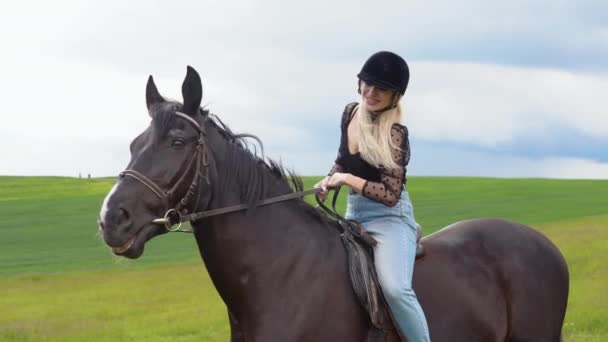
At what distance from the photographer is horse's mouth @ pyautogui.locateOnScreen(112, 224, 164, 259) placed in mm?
4359

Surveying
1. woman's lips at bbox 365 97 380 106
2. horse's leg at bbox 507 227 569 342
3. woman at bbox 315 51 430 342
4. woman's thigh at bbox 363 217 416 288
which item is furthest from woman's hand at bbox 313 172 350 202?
horse's leg at bbox 507 227 569 342

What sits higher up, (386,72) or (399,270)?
(386,72)

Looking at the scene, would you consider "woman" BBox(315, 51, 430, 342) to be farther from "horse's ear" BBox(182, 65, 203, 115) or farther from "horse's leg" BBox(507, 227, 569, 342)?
"horse's leg" BBox(507, 227, 569, 342)

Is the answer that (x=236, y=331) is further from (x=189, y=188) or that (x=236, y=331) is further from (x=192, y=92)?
(x=192, y=92)

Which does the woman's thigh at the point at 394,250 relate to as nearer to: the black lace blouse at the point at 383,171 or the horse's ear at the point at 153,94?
the black lace blouse at the point at 383,171

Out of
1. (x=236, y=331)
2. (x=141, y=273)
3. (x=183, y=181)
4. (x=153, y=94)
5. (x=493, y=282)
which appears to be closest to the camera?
(x=183, y=181)

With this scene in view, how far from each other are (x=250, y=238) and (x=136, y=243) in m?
0.77

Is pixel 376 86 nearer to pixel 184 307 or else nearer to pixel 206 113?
pixel 206 113

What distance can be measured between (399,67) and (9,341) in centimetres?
1044

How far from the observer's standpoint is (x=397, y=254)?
5195 millimetres

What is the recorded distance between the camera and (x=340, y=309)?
5.05 meters

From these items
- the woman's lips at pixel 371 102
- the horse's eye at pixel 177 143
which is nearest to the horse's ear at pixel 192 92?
the horse's eye at pixel 177 143

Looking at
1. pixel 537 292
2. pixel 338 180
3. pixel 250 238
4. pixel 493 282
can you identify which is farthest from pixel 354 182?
pixel 537 292

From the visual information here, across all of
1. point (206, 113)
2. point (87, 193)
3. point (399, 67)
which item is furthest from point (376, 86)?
point (87, 193)
